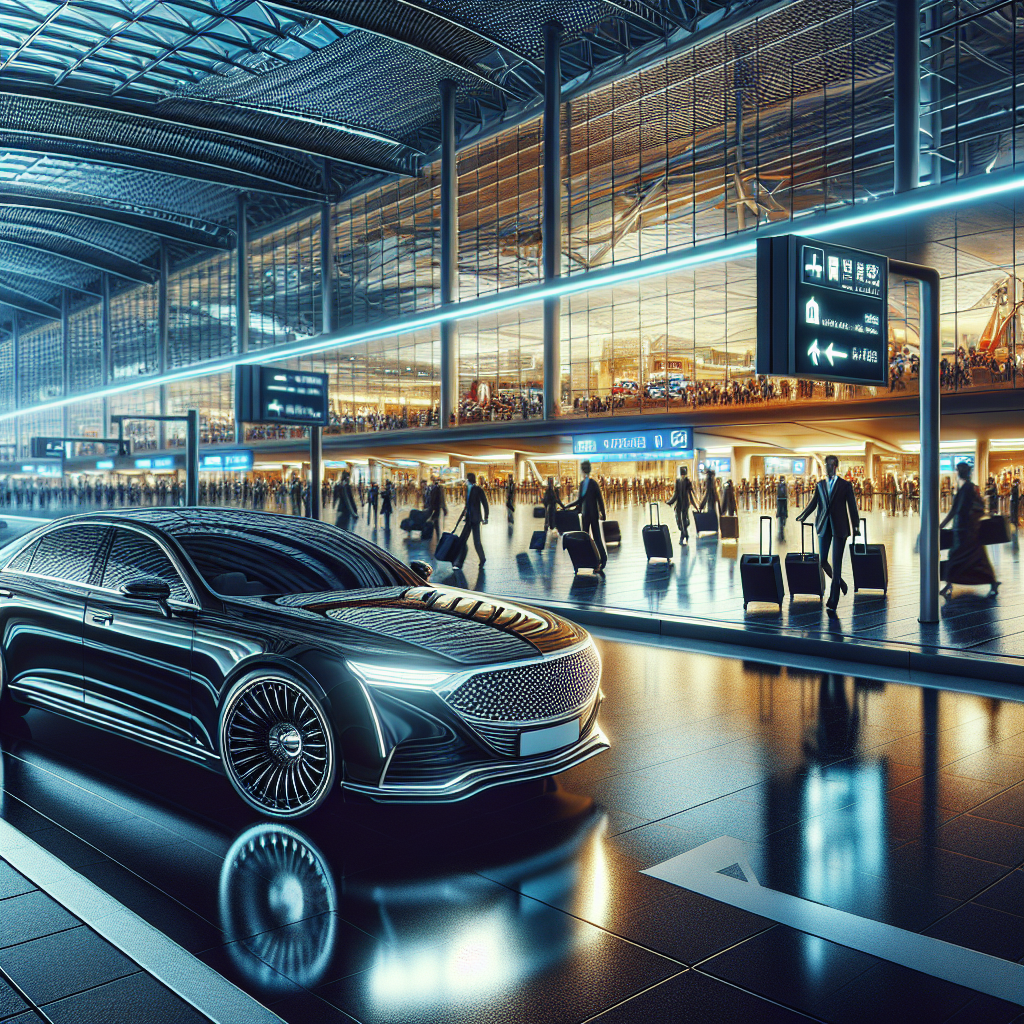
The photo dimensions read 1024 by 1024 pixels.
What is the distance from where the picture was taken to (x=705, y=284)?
117 ft

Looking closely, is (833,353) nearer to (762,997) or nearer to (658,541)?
(762,997)

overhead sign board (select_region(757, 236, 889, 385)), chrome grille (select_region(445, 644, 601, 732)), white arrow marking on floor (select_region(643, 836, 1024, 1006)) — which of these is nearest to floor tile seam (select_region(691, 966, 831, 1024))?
white arrow marking on floor (select_region(643, 836, 1024, 1006))

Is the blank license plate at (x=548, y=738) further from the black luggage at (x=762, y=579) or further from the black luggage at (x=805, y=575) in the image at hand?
the black luggage at (x=805, y=575)

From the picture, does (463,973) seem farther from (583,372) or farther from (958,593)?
(583,372)

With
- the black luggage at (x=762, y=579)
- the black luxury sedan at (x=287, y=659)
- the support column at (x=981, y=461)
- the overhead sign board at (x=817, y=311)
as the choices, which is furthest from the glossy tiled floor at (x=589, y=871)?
the support column at (x=981, y=461)

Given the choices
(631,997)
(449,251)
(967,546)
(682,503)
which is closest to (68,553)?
(631,997)

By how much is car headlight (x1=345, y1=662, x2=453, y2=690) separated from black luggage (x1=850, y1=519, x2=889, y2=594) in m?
9.55

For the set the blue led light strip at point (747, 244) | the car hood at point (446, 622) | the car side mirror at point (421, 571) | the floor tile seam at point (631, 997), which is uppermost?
the blue led light strip at point (747, 244)

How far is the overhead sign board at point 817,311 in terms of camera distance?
8555 millimetres

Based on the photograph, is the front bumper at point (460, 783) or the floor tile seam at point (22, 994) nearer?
the floor tile seam at point (22, 994)

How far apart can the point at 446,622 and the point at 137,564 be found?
2.00 m

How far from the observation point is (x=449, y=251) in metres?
39.2

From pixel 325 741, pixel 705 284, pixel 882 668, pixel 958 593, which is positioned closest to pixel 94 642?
pixel 325 741

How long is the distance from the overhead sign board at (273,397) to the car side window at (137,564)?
31.3ft
